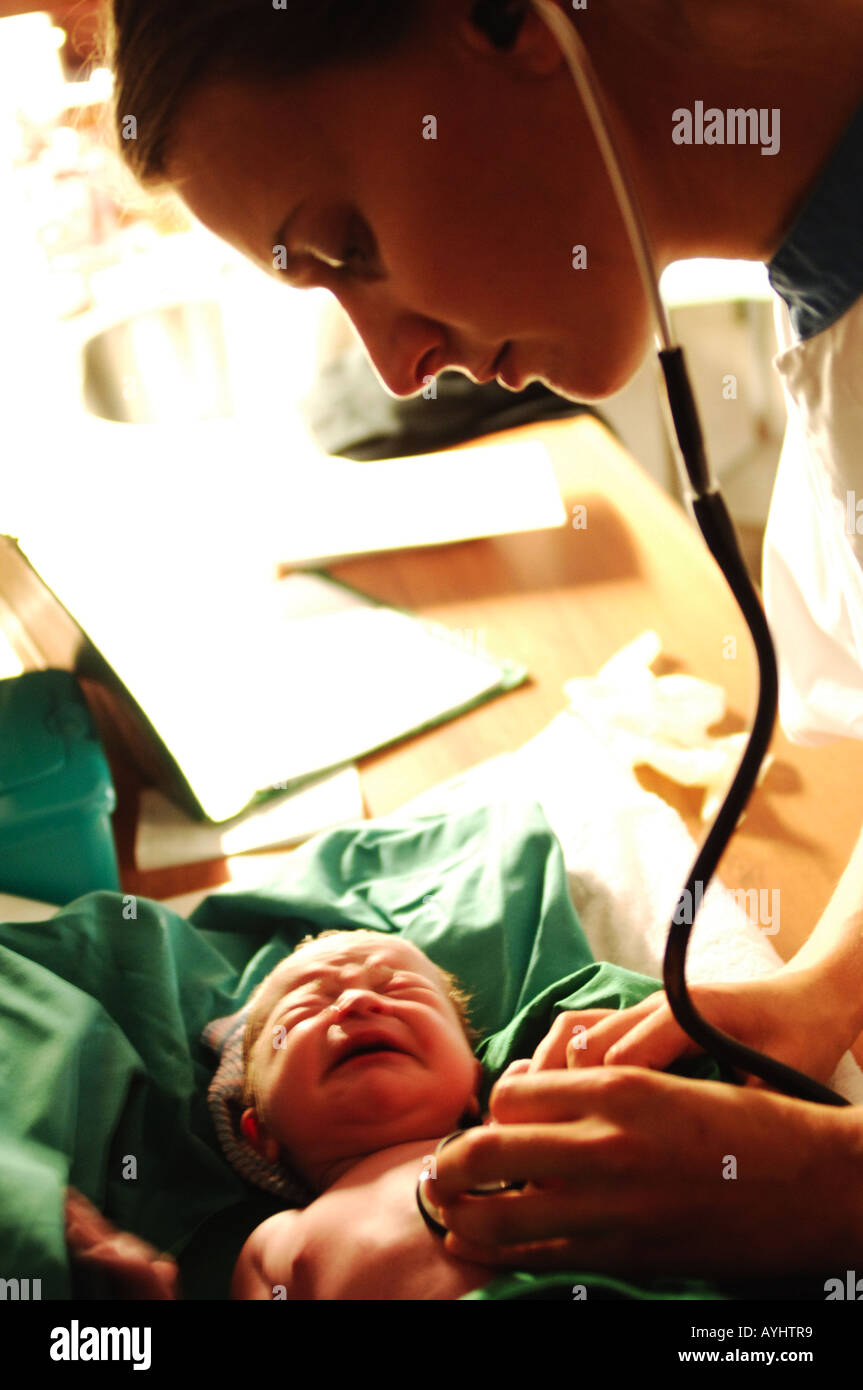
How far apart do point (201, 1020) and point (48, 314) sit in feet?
5.51

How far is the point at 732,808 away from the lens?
55cm

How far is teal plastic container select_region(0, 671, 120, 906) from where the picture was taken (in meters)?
0.97

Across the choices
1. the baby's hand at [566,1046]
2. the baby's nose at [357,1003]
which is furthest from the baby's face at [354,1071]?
the baby's hand at [566,1046]

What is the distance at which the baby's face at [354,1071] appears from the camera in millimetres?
873

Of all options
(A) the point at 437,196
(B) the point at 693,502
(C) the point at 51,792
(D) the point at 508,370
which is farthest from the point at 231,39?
(C) the point at 51,792

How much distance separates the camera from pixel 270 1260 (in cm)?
77

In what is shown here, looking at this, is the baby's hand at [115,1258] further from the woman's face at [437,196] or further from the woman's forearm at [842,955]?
the woman's face at [437,196]

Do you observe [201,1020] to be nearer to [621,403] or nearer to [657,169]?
[657,169]

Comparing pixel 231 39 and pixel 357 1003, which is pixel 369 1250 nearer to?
pixel 357 1003

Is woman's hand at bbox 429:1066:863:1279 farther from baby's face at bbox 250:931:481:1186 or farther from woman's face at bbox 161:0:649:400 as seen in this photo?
woman's face at bbox 161:0:649:400

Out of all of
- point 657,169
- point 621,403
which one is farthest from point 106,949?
point 621,403

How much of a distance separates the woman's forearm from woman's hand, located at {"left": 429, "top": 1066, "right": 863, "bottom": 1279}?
0.46 feet

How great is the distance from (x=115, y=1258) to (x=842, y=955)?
50 cm

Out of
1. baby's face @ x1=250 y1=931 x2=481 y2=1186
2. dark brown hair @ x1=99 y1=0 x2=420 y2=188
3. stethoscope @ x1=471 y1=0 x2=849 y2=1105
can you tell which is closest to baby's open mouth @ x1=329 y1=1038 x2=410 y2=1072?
baby's face @ x1=250 y1=931 x2=481 y2=1186
